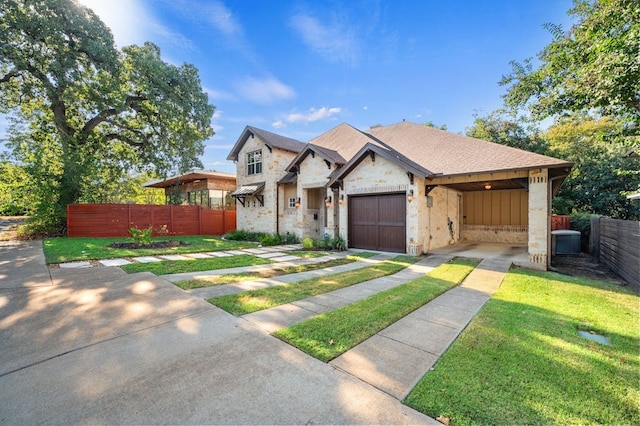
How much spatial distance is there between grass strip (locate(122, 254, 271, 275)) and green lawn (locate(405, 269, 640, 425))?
646 centimetres

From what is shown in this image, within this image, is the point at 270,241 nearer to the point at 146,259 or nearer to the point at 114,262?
the point at 146,259

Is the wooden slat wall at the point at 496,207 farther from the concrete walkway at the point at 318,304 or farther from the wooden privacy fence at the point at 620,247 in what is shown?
the concrete walkway at the point at 318,304

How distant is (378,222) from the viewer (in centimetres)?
1139

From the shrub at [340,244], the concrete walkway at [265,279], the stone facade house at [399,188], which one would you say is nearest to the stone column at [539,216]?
the stone facade house at [399,188]

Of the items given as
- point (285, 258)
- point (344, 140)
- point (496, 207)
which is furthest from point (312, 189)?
point (496, 207)

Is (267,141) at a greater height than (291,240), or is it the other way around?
(267,141)

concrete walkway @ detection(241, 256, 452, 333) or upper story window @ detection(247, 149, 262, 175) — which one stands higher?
upper story window @ detection(247, 149, 262, 175)

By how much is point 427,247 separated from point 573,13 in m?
9.32

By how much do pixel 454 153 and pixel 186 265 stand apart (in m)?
10.9

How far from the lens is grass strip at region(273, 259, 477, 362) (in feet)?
10.7

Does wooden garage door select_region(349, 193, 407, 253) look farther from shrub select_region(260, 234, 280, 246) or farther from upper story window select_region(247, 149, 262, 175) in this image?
upper story window select_region(247, 149, 262, 175)

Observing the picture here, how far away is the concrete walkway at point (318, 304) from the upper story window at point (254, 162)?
1239 centimetres

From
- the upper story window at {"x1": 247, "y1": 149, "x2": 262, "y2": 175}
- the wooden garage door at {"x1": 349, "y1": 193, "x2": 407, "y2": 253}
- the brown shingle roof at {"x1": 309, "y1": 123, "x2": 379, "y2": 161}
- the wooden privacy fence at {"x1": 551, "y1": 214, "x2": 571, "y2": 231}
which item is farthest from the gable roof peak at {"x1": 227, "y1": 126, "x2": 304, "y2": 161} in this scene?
the wooden privacy fence at {"x1": 551, "y1": 214, "x2": 571, "y2": 231}

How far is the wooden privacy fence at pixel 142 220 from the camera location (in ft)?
48.8
